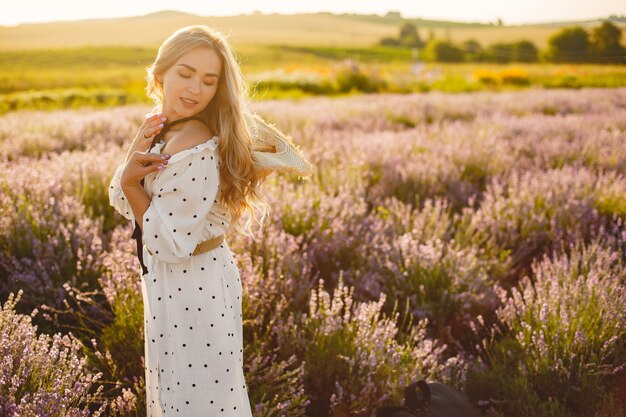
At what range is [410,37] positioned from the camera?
77312mm

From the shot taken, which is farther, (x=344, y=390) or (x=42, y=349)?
(x=344, y=390)

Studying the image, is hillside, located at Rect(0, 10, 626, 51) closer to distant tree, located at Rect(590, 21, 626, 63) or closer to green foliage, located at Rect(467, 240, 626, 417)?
distant tree, located at Rect(590, 21, 626, 63)

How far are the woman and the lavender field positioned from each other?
31 centimetres

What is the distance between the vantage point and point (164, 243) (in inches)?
63.0

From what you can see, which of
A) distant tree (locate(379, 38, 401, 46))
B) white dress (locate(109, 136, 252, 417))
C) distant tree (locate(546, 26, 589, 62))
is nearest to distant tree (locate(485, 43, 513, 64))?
distant tree (locate(546, 26, 589, 62))

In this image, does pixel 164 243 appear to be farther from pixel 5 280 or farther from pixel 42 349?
pixel 5 280

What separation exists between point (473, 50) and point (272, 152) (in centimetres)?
6548

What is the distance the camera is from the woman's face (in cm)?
174

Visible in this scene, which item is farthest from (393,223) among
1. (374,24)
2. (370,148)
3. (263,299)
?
(374,24)

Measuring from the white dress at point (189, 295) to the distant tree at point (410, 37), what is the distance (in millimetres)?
77576

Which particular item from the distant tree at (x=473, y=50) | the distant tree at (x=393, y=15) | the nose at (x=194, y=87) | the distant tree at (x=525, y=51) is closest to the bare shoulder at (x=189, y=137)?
the nose at (x=194, y=87)

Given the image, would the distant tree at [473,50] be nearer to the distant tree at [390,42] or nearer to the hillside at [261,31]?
the hillside at [261,31]

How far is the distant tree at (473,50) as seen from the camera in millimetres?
56625

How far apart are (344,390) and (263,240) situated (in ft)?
3.78
